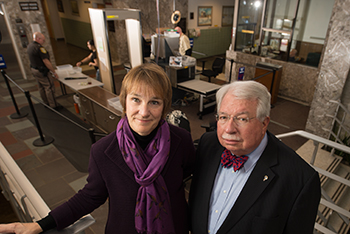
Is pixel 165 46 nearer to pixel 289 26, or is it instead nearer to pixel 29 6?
pixel 289 26

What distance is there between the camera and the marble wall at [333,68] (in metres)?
3.65

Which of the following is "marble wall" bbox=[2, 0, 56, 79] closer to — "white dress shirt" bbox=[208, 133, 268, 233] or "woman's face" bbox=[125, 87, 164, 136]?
"woman's face" bbox=[125, 87, 164, 136]

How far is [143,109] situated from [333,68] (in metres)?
4.02

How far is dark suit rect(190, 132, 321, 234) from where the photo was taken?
115cm

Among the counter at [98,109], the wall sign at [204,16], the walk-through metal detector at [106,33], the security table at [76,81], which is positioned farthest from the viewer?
the wall sign at [204,16]

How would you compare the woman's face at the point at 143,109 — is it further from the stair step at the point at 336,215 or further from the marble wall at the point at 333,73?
the marble wall at the point at 333,73

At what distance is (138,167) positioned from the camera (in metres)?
1.22

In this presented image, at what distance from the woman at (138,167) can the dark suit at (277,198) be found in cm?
39

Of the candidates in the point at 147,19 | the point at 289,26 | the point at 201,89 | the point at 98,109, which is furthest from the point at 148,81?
the point at 147,19

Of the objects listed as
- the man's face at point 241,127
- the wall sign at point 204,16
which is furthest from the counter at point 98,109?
the wall sign at point 204,16

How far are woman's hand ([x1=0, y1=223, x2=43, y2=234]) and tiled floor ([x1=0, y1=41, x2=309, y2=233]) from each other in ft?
6.27

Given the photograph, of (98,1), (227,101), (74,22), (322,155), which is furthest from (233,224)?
(74,22)

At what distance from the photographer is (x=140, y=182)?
3.96 ft

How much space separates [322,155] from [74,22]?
1285 centimetres
